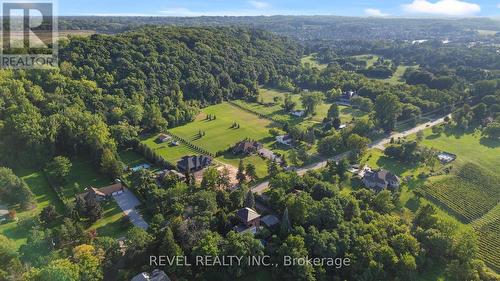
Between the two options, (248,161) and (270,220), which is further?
(248,161)

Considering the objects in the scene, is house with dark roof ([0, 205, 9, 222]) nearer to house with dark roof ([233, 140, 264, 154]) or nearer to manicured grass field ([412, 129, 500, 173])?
house with dark roof ([233, 140, 264, 154])

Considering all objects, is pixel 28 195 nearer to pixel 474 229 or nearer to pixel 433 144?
pixel 474 229

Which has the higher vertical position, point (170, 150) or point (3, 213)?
point (170, 150)

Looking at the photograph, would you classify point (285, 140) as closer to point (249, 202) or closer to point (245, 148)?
point (245, 148)

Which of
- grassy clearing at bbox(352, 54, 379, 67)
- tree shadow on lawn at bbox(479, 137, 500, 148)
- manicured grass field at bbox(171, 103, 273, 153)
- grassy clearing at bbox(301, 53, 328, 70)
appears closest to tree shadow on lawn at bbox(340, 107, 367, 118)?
manicured grass field at bbox(171, 103, 273, 153)

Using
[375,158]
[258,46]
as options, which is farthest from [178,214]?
[258,46]

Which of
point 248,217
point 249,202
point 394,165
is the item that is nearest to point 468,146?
point 394,165

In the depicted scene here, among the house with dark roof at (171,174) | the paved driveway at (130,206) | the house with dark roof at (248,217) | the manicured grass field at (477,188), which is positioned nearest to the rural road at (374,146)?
the manicured grass field at (477,188)
